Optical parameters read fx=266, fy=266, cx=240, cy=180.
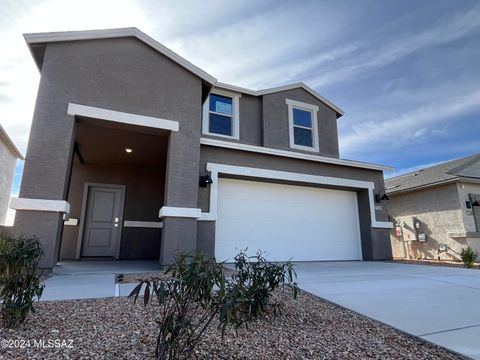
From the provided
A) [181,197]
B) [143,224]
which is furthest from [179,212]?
[143,224]

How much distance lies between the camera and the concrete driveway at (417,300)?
2383 millimetres

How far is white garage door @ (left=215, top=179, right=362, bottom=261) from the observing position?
707 cm

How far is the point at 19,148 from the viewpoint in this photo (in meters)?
12.7

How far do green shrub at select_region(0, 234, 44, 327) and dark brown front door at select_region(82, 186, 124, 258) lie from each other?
20.6 ft

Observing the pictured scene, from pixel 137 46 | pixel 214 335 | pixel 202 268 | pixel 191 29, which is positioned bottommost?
pixel 214 335

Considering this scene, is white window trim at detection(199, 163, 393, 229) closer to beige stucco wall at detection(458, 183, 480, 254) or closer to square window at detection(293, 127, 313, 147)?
square window at detection(293, 127, 313, 147)

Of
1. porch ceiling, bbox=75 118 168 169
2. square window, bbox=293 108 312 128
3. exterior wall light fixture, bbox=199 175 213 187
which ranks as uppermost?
square window, bbox=293 108 312 128

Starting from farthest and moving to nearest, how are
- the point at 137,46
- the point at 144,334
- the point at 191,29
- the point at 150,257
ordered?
1. the point at 150,257
2. the point at 191,29
3. the point at 137,46
4. the point at 144,334

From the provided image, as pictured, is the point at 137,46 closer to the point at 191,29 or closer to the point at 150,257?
the point at 191,29

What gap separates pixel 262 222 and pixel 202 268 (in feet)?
18.7

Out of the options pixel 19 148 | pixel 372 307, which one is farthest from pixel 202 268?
pixel 19 148

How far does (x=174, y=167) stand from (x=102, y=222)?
14.2ft

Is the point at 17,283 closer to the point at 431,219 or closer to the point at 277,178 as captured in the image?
the point at 277,178

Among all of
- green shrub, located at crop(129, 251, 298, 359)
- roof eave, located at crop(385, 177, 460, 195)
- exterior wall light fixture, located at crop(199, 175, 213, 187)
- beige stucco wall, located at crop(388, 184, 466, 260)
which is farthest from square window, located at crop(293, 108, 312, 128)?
green shrub, located at crop(129, 251, 298, 359)
